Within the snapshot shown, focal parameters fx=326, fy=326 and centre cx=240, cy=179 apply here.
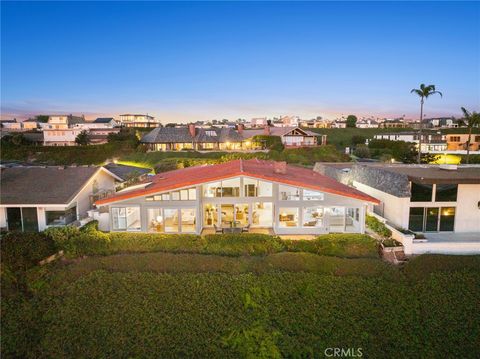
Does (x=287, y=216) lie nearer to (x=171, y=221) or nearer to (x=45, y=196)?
(x=171, y=221)

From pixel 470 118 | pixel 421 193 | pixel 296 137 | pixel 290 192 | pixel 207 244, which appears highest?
pixel 470 118

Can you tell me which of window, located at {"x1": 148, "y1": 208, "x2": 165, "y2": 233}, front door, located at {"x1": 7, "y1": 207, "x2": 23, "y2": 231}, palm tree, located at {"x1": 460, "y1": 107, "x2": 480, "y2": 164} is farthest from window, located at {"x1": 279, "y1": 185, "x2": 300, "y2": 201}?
palm tree, located at {"x1": 460, "y1": 107, "x2": 480, "y2": 164}

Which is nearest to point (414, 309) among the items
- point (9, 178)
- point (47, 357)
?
point (47, 357)

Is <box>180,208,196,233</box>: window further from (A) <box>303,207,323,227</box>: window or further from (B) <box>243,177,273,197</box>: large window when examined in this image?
(A) <box>303,207,323,227</box>: window

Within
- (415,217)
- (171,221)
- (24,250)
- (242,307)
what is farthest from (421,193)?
(24,250)

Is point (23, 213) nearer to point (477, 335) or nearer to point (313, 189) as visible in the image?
point (313, 189)

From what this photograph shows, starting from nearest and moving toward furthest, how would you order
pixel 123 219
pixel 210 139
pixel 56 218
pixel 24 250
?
pixel 24 250, pixel 123 219, pixel 56 218, pixel 210 139

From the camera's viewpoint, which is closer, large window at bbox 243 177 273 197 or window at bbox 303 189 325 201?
window at bbox 303 189 325 201
